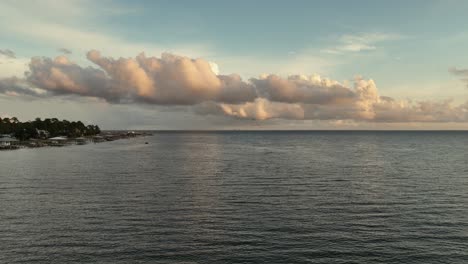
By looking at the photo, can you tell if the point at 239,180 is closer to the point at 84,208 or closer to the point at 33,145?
the point at 84,208

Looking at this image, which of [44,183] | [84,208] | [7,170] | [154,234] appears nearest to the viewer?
[154,234]

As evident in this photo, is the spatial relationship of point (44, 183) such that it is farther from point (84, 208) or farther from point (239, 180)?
point (239, 180)

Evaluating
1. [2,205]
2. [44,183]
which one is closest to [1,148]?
[44,183]

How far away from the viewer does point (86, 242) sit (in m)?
40.4

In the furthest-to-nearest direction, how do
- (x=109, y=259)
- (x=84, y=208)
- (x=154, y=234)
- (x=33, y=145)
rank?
1. (x=33, y=145)
2. (x=84, y=208)
3. (x=154, y=234)
4. (x=109, y=259)

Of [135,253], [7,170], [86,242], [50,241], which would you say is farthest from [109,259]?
[7,170]

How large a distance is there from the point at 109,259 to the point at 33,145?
181692mm

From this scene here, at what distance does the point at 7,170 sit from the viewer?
3883 inches

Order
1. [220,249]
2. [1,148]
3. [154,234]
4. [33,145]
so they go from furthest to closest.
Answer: [33,145]
[1,148]
[154,234]
[220,249]

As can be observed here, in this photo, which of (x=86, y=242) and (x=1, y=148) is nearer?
(x=86, y=242)

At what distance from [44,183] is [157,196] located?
93.0 feet

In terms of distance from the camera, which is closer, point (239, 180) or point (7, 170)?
point (239, 180)

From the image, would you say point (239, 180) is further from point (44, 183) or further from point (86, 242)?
point (86, 242)

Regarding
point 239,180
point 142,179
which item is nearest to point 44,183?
point 142,179
